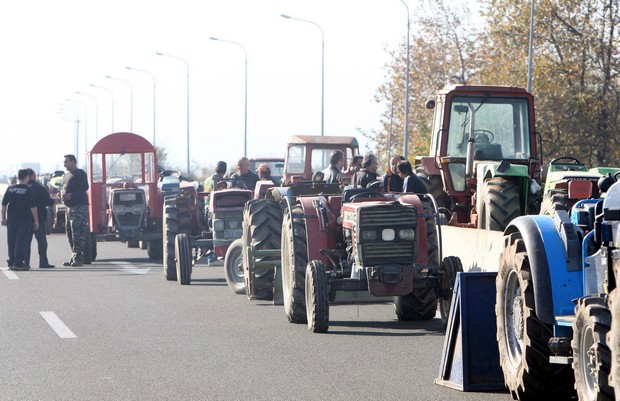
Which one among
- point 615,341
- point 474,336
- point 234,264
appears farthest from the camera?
point 234,264

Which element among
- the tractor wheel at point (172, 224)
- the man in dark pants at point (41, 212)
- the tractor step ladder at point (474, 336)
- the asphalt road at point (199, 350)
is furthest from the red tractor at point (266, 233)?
the man in dark pants at point (41, 212)

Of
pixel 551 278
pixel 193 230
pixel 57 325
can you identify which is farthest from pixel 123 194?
pixel 551 278

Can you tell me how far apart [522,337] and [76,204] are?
16.7 meters

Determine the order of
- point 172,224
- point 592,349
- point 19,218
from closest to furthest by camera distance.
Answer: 1. point 592,349
2. point 172,224
3. point 19,218

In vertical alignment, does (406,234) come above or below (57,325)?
above

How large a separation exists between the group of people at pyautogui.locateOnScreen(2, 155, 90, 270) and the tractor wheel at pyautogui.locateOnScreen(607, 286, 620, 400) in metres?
16.9

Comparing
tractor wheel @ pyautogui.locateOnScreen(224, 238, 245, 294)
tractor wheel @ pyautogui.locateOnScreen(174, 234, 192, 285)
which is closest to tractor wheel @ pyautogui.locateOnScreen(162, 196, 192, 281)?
tractor wheel @ pyautogui.locateOnScreen(174, 234, 192, 285)

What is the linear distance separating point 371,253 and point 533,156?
818 cm

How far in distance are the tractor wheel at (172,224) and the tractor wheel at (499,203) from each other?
16.1ft

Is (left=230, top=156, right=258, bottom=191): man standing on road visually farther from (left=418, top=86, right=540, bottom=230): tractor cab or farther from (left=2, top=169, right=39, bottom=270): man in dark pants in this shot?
(left=2, top=169, right=39, bottom=270): man in dark pants

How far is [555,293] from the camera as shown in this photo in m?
8.17

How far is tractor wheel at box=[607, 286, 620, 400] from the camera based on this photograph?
653 cm

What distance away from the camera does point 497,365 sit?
9.47 metres

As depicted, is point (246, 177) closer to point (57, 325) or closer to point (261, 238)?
point (261, 238)
